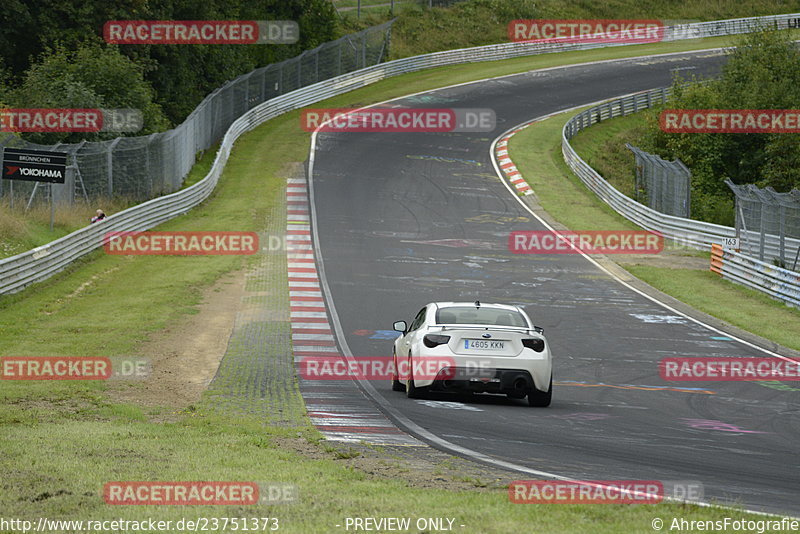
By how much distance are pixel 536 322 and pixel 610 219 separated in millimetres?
18087

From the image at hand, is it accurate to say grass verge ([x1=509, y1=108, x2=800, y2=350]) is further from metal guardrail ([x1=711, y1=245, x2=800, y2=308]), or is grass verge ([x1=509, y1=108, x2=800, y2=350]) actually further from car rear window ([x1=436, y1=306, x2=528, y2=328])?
car rear window ([x1=436, y1=306, x2=528, y2=328])

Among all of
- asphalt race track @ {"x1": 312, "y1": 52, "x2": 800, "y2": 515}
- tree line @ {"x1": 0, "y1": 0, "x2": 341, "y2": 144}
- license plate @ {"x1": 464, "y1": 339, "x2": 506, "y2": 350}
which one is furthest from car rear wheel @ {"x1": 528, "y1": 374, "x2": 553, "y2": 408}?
tree line @ {"x1": 0, "y1": 0, "x2": 341, "y2": 144}

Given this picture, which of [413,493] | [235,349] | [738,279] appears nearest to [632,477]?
[413,493]

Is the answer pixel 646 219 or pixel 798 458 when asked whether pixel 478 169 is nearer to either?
pixel 646 219

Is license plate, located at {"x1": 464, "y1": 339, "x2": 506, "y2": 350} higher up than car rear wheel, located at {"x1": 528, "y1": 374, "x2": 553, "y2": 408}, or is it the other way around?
license plate, located at {"x1": 464, "y1": 339, "x2": 506, "y2": 350}

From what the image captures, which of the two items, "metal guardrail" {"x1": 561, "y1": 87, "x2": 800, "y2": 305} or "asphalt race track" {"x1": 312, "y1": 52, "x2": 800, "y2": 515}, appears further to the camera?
"metal guardrail" {"x1": 561, "y1": 87, "x2": 800, "y2": 305}

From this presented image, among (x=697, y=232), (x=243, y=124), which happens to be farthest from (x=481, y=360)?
(x=243, y=124)

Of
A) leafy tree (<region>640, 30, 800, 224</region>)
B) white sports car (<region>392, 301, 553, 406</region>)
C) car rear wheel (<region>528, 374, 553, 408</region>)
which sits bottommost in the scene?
car rear wheel (<region>528, 374, 553, 408</region>)

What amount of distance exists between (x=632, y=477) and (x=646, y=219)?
2952 centimetres

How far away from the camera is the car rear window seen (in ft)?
44.0

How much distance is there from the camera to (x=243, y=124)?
51750 mm

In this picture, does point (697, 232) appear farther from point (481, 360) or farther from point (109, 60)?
point (109, 60)

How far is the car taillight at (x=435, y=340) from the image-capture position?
12.9 metres

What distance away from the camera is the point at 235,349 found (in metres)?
18.1
